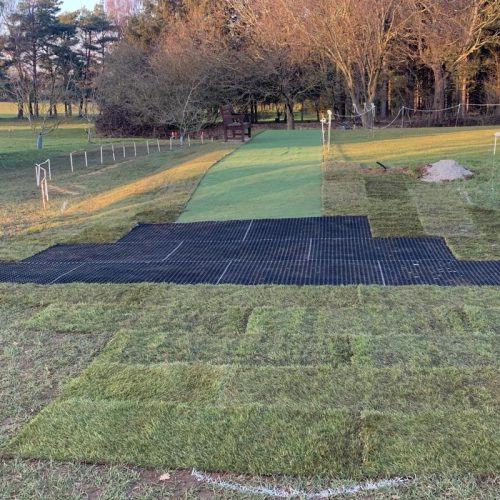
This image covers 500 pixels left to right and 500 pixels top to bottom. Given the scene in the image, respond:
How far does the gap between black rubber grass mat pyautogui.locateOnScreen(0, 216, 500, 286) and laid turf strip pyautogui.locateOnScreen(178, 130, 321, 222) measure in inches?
32.6

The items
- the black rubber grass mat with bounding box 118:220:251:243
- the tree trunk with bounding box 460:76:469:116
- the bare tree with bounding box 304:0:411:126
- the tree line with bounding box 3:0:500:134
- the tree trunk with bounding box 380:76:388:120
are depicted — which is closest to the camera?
the black rubber grass mat with bounding box 118:220:251:243

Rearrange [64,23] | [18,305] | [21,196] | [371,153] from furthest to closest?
[64,23] → [371,153] → [21,196] → [18,305]

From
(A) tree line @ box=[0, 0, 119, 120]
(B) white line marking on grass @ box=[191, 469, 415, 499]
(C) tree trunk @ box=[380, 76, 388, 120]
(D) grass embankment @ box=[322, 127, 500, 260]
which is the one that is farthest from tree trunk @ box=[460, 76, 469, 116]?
(B) white line marking on grass @ box=[191, 469, 415, 499]

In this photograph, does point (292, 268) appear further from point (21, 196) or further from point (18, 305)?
point (21, 196)

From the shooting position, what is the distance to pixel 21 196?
41.8ft

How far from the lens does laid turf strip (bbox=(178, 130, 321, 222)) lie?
9.40 metres

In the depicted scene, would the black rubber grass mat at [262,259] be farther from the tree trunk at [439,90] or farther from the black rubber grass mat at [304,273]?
the tree trunk at [439,90]

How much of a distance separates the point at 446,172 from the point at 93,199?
6916 mm

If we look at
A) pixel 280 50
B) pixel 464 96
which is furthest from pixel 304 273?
pixel 464 96

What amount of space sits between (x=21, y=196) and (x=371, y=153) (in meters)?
8.41

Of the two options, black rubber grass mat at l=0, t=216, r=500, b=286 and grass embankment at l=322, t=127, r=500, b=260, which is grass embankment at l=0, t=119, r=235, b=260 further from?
grass embankment at l=322, t=127, r=500, b=260

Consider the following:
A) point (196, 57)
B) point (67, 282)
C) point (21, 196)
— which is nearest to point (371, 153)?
point (21, 196)

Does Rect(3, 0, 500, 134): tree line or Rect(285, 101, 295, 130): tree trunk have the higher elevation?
Rect(3, 0, 500, 134): tree line

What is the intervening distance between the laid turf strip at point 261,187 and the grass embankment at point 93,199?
0.38 m
